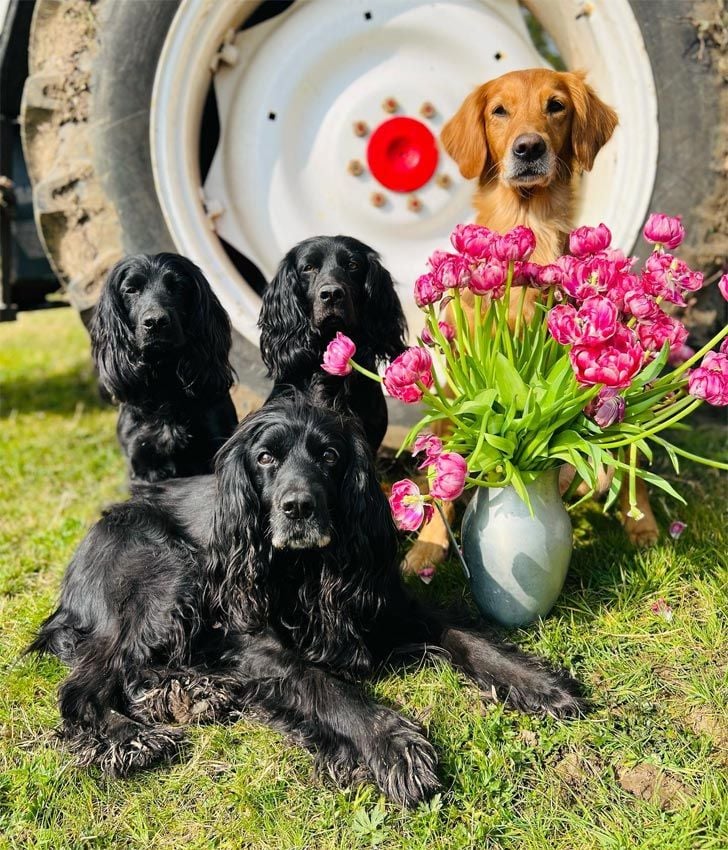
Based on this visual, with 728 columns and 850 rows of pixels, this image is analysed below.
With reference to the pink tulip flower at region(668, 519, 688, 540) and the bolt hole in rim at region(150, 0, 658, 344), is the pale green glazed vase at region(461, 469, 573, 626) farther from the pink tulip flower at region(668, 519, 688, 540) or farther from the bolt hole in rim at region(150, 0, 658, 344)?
the bolt hole in rim at region(150, 0, 658, 344)

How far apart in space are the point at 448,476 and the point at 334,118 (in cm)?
180

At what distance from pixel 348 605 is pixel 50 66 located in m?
2.37

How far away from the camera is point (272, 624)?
7.89 ft

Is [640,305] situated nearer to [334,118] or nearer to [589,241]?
[589,241]

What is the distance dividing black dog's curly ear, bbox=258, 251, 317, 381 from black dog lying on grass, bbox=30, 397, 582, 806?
644mm

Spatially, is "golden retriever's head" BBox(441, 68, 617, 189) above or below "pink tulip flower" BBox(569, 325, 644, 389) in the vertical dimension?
above

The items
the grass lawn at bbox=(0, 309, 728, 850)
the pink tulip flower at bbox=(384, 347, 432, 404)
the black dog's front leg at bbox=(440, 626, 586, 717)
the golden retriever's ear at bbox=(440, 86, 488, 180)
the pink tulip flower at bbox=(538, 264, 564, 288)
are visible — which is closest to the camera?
the grass lawn at bbox=(0, 309, 728, 850)

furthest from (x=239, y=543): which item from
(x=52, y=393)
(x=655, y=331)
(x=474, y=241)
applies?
(x=52, y=393)

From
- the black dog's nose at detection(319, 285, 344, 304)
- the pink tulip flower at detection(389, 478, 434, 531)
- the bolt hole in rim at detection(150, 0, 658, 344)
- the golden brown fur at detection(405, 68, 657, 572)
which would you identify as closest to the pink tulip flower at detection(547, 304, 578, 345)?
the pink tulip flower at detection(389, 478, 434, 531)

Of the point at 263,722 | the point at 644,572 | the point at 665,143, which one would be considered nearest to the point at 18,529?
the point at 263,722

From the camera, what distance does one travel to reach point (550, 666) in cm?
Answer: 238

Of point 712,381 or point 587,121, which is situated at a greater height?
point 587,121

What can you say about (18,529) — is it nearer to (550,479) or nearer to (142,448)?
(142,448)

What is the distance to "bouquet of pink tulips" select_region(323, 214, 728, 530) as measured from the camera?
2312 mm
